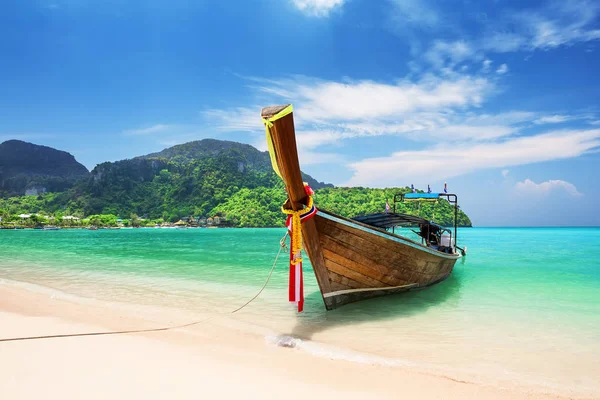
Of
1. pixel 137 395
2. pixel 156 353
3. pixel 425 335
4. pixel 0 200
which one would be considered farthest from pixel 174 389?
pixel 0 200

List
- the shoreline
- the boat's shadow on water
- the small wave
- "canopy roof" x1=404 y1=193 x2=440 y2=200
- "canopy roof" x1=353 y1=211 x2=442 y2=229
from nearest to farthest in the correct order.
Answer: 1. the shoreline
2. the small wave
3. the boat's shadow on water
4. "canopy roof" x1=353 y1=211 x2=442 y2=229
5. "canopy roof" x1=404 y1=193 x2=440 y2=200

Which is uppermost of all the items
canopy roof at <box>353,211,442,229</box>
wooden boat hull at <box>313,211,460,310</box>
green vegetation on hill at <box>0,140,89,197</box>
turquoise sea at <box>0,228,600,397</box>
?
green vegetation on hill at <box>0,140,89,197</box>

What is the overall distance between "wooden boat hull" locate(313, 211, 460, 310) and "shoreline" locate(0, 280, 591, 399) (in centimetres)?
183

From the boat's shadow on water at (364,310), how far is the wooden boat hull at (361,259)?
215 millimetres

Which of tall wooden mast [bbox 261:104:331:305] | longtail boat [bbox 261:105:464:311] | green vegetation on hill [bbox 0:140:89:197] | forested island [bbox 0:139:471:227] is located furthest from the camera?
green vegetation on hill [bbox 0:140:89:197]

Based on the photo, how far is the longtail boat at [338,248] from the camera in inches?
187

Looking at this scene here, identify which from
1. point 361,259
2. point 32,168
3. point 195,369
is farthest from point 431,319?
point 32,168

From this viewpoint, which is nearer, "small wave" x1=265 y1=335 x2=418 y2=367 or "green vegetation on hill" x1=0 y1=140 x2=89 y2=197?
"small wave" x1=265 y1=335 x2=418 y2=367

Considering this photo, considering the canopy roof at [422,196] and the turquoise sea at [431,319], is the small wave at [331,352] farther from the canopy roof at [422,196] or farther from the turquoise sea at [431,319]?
the canopy roof at [422,196]

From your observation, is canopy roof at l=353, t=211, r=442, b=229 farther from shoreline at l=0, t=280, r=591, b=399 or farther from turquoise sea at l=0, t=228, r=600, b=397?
shoreline at l=0, t=280, r=591, b=399

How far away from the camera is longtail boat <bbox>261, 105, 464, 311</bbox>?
4.75m

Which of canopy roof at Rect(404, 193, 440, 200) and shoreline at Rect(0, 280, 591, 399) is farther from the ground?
canopy roof at Rect(404, 193, 440, 200)

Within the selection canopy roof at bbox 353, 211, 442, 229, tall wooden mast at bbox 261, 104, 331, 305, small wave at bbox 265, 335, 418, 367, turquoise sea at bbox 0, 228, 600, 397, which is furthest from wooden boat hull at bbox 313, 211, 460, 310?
canopy roof at bbox 353, 211, 442, 229

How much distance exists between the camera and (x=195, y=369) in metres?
3.79
